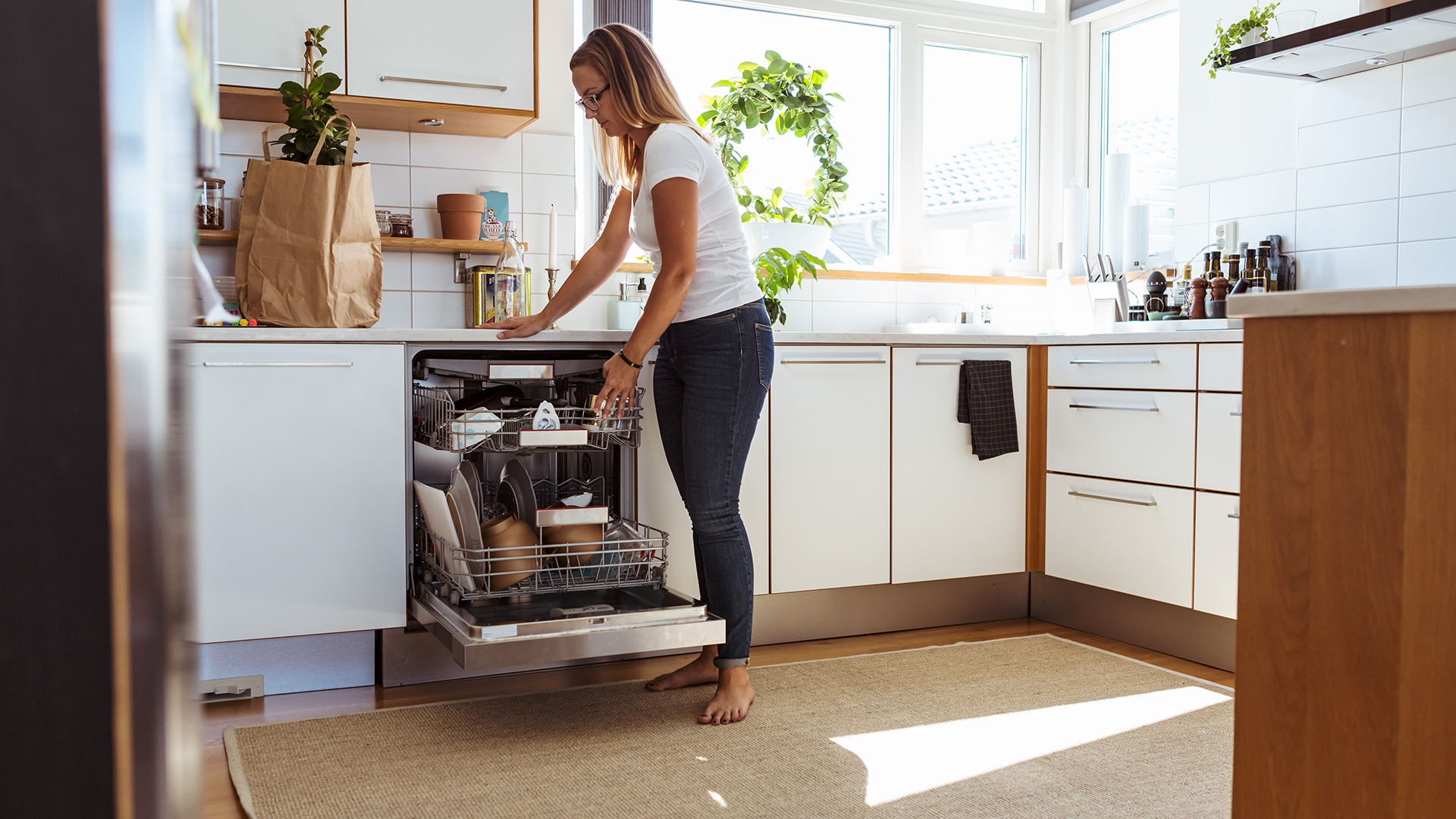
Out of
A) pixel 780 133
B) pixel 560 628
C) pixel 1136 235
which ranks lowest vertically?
pixel 560 628

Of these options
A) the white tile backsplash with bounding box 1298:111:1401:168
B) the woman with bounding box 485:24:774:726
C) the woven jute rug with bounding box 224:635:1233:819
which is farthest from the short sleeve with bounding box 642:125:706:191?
the white tile backsplash with bounding box 1298:111:1401:168

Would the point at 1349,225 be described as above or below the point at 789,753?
above

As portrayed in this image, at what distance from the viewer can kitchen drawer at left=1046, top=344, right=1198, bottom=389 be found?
2555 mm

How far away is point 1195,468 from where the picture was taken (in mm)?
2533

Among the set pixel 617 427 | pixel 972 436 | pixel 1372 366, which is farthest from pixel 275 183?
pixel 1372 366

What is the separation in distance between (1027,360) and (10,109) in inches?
115

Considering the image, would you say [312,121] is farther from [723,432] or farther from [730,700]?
[730,700]

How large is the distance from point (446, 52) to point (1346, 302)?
2228 mm

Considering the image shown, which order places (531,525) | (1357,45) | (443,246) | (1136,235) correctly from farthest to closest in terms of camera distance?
(1136,235), (443,246), (1357,45), (531,525)

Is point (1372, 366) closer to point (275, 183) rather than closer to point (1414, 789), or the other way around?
point (1414, 789)

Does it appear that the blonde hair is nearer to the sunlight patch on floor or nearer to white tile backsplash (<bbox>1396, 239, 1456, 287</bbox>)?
the sunlight patch on floor

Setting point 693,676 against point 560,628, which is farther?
point 693,676

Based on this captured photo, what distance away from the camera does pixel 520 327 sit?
2.30m

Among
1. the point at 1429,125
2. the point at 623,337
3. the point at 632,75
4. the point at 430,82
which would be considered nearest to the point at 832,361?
the point at 623,337
